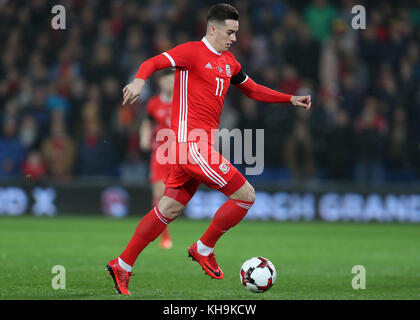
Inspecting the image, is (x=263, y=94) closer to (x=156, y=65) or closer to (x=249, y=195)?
(x=249, y=195)

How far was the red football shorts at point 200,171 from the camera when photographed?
20.6ft

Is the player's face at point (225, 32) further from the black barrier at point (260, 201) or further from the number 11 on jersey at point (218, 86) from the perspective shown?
the black barrier at point (260, 201)

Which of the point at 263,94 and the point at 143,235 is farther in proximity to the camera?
the point at 263,94

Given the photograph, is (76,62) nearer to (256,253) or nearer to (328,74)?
(328,74)

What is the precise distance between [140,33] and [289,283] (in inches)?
430

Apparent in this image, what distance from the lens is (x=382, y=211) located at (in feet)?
49.9

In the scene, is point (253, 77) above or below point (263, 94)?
above

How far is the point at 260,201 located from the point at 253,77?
8.20 ft

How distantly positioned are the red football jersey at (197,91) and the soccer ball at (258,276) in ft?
3.77

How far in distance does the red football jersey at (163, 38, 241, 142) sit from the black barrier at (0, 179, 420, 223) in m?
8.53

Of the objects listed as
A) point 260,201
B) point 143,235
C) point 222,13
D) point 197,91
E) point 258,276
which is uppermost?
point 222,13

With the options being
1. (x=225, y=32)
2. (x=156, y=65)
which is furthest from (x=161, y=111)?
(x=156, y=65)

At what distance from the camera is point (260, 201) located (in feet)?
50.3
